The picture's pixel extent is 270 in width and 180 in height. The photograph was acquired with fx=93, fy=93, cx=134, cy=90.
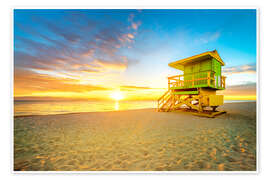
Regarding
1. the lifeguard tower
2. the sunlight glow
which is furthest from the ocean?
the lifeguard tower

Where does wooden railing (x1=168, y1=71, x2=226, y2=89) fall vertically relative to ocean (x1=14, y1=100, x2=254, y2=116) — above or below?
above

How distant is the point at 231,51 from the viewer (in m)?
5.57

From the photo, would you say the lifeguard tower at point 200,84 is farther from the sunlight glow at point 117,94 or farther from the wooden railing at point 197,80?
the sunlight glow at point 117,94

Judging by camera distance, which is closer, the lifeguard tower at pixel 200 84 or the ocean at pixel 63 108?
the lifeguard tower at pixel 200 84

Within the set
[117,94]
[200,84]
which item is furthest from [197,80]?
[117,94]

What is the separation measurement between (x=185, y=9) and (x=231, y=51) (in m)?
4.29

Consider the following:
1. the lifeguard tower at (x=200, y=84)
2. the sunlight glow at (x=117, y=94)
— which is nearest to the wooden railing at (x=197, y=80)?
the lifeguard tower at (x=200, y=84)

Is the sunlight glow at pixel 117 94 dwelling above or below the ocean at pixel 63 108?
above

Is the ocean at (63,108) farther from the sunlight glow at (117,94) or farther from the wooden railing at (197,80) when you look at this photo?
the wooden railing at (197,80)

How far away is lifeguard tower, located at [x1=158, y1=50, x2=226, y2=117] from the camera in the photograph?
7.59m

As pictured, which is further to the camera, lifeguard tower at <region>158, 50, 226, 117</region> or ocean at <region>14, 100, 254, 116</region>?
ocean at <region>14, 100, 254, 116</region>

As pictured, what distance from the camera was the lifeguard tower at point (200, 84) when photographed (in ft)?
24.9

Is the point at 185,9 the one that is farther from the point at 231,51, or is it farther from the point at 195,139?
the point at 195,139

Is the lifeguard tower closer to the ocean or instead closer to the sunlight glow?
the sunlight glow
